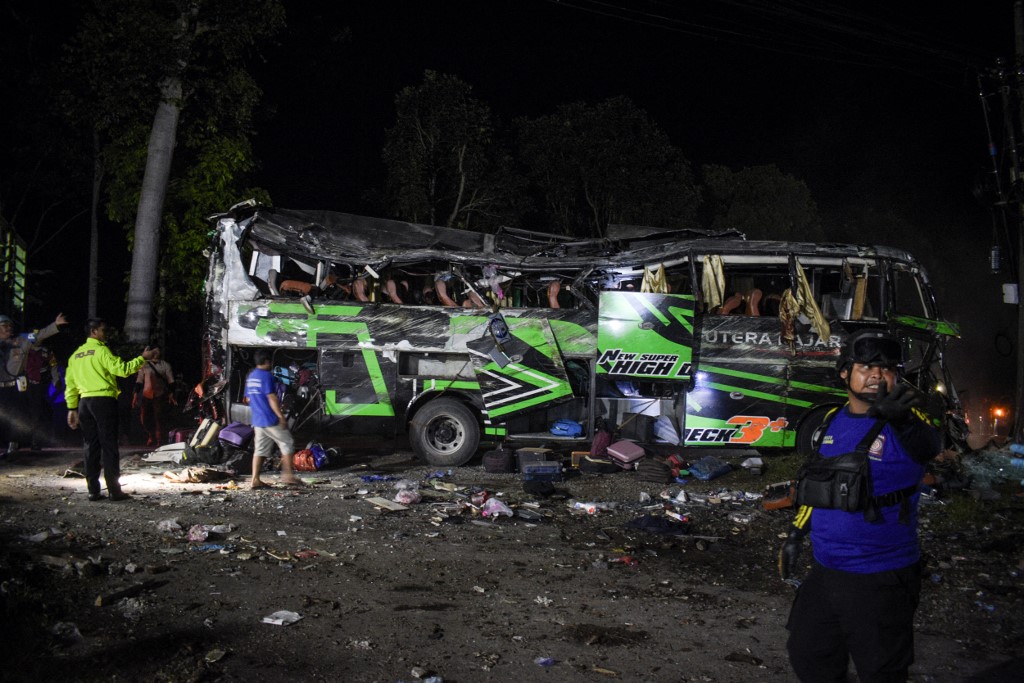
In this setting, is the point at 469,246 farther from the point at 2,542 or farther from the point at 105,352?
the point at 2,542

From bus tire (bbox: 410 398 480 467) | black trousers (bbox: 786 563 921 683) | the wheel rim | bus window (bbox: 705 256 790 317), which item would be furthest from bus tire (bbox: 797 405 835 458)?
black trousers (bbox: 786 563 921 683)

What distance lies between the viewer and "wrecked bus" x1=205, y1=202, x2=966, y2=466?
34.0ft

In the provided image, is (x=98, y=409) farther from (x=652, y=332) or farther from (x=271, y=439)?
(x=652, y=332)

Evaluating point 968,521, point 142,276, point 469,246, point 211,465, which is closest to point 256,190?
point 142,276

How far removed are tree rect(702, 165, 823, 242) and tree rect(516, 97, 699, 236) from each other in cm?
360

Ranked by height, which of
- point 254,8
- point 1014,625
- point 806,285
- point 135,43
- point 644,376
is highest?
point 254,8

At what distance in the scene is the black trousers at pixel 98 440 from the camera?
7773 mm

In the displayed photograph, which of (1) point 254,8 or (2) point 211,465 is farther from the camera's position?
(1) point 254,8

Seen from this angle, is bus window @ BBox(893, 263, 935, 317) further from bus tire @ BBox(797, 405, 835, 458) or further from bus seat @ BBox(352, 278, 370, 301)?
bus seat @ BBox(352, 278, 370, 301)

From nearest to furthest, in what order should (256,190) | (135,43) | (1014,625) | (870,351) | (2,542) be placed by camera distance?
(870,351) < (1014,625) < (2,542) < (135,43) < (256,190)

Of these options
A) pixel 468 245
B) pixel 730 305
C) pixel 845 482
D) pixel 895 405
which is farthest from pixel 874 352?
pixel 468 245

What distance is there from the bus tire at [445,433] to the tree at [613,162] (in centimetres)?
1652

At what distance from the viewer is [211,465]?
9719mm

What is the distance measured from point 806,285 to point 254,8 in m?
11.8
